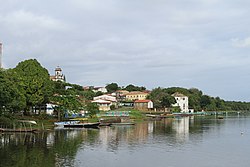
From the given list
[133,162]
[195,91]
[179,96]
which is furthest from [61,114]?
[195,91]

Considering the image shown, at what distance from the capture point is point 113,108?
92.8 metres

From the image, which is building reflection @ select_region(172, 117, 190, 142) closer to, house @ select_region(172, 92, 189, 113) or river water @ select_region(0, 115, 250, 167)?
river water @ select_region(0, 115, 250, 167)

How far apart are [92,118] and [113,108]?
3024 cm

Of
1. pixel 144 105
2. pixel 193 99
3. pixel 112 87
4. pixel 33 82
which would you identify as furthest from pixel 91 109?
pixel 112 87

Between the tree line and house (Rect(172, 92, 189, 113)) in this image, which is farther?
house (Rect(172, 92, 189, 113))

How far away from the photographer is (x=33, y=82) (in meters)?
48.3

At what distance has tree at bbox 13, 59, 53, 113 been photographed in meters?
47.6

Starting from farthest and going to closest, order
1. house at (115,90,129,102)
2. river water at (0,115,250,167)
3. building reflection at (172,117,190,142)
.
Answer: house at (115,90,129,102)
building reflection at (172,117,190,142)
river water at (0,115,250,167)

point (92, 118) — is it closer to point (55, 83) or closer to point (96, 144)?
point (55, 83)

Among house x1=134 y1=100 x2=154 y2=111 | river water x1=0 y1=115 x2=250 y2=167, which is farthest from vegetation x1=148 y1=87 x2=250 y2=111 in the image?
river water x1=0 y1=115 x2=250 y2=167

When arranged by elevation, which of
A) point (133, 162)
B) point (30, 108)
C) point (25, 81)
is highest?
point (25, 81)

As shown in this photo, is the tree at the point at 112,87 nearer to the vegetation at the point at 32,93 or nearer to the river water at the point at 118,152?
the vegetation at the point at 32,93

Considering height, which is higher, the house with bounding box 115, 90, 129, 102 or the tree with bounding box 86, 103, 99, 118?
the house with bounding box 115, 90, 129, 102

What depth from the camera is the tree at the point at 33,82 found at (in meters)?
47.6
